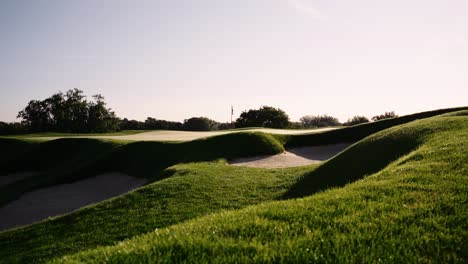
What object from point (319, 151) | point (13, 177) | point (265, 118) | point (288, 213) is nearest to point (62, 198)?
point (13, 177)

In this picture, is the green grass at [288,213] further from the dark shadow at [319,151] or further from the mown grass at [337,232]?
the dark shadow at [319,151]

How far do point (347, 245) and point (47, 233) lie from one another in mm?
12398

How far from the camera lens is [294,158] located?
27734mm

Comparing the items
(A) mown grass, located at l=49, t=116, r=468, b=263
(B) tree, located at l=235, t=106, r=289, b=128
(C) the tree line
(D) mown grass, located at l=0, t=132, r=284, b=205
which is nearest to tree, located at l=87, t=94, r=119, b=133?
(C) the tree line

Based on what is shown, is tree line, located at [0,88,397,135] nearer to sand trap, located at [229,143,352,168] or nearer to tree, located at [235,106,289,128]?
tree, located at [235,106,289,128]

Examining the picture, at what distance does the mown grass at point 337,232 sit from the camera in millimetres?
5402

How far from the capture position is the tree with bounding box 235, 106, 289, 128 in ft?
334

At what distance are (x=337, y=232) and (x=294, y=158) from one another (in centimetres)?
2172

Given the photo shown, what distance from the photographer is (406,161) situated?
1181 cm

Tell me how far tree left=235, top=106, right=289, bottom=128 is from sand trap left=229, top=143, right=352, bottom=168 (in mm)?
67732

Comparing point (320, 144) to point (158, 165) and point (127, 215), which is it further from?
point (127, 215)

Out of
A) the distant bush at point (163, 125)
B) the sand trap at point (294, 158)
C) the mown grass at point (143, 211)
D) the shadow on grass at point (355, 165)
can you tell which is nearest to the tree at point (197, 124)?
the distant bush at point (163, 125)

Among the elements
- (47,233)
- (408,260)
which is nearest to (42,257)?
(47,233)

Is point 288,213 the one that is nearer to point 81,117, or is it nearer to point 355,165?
point 355,165
